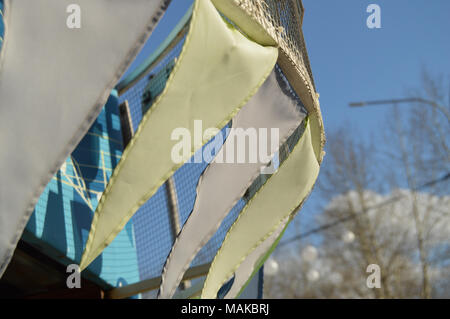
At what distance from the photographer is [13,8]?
3.94 meters

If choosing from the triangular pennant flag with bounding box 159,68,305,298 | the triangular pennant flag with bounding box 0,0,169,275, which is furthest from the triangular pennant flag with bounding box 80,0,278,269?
the triangular pennant flag with bounding box 159,68,305,298

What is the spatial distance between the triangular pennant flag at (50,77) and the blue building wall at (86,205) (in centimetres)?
251

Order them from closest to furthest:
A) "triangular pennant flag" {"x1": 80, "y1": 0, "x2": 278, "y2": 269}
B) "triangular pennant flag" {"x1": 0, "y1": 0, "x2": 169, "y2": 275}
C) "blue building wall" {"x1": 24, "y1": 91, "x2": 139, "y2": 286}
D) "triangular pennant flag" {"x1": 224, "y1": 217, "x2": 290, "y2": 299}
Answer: "triangular pennant flag" {"x1": 0, "y1": 0, "x2": 169, "y2": 275}, "triangular pennant flag" {"x1": 80, "y1": 0, "x2": 278, "y2": 269}, "blue building wall" {"x1": 24, "y1": 91, "x2": 139, "y2": 286}, "triangular pennant flag" {"x1": 224, "y1": 217, "x2": 290, "y2": 299}

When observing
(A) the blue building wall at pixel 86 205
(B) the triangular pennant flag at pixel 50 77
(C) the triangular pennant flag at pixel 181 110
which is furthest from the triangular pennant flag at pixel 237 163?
(B) the triangular pennant flag at pixel 50 77

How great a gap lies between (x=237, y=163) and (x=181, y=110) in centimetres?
187

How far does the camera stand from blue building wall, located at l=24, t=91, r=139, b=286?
263 inches

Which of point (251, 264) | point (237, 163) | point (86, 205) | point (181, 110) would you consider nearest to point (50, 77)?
point (181, 110)

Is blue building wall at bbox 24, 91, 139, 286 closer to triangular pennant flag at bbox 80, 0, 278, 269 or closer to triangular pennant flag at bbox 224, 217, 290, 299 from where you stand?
triangular pennant flag at bbox 224, 217, 290, 299

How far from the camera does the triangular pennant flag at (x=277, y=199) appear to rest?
6414mm

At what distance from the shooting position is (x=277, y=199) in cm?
658

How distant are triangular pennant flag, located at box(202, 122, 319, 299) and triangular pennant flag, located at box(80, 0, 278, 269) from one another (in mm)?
1860
